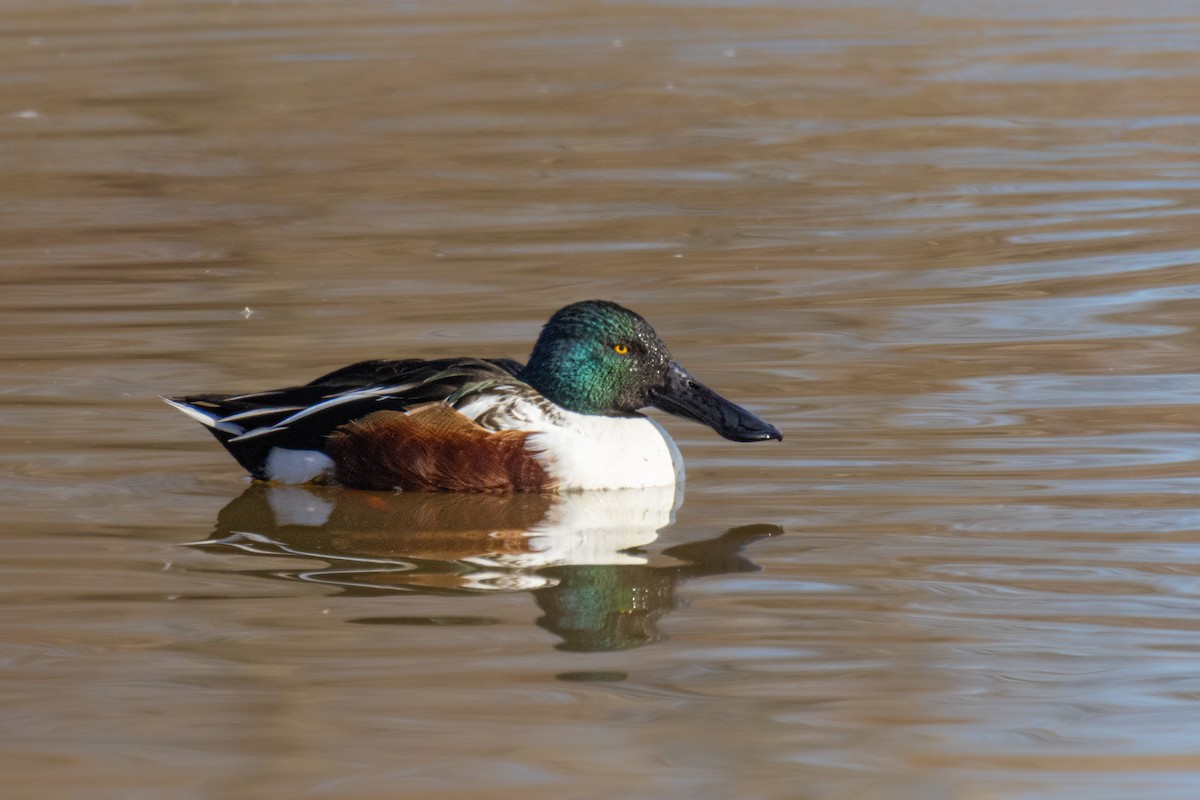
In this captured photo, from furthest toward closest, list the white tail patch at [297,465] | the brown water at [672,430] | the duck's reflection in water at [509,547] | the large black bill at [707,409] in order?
the white tail patch at [297,465]
the large black bill at [707,409]
the duck's reflection in water at [509,547]
the brown water at [672,430]

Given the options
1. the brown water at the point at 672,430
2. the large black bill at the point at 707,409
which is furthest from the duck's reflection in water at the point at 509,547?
the large black bill at the point at 707,409

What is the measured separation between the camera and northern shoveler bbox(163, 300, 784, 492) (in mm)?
6258

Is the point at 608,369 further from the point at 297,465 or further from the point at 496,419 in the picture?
the point at 297,465

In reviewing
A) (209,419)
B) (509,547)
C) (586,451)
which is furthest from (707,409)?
(209,419)

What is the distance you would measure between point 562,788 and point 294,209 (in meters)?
7.71

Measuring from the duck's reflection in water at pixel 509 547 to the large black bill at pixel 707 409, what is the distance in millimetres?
321

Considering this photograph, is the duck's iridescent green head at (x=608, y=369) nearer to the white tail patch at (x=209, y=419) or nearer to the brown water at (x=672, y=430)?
the brown water at (x=672, y=430)

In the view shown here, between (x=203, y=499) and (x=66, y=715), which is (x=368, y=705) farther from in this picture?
(x=203, y=499)

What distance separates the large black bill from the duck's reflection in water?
→ 0.32 meters

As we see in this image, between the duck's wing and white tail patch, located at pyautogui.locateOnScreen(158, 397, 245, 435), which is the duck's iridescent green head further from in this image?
white tail patch, located at pyautogui.locateOnScreen(158, 397, 245, 435)

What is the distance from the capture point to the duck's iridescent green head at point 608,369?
6.42 m

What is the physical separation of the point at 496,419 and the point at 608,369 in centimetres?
43

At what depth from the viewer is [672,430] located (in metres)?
7.11

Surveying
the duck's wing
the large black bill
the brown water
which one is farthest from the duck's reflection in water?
the large black bill
